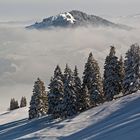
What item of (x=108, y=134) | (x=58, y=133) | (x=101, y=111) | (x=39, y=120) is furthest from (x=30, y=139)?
(x=39, y=120)

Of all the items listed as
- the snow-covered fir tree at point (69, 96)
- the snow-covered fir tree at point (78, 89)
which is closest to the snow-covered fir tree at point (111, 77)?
the snow-covered fir tree at point (78, 89)

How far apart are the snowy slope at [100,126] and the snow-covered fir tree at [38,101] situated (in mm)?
9113

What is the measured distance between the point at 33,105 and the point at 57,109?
1117 centimetres

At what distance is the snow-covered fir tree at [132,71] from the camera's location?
88.1 metres

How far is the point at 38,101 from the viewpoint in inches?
3770

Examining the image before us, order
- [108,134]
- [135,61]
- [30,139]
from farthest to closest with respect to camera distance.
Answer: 1. [135,61]
2. [30,139]
3. [108,134]

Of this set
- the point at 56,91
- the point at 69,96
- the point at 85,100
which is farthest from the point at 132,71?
the point at 56,91

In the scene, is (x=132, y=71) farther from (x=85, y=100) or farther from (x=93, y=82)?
(x=85, y=100)

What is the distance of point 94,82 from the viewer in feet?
291

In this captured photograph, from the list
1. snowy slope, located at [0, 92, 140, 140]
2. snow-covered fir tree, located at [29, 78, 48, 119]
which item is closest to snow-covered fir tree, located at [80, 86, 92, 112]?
snowy slope, located at [0, 92, 140, 140]

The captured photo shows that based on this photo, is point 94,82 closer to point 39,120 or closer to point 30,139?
Result: point 39,120

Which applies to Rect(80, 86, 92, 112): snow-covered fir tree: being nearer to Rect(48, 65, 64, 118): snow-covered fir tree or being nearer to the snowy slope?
Rect(48, 65, 64, 118): snow-covered fir tree

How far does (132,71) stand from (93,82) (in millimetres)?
6576

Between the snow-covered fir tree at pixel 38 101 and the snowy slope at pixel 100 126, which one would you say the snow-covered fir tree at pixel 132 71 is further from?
A: the snow-covered fir tree at pixel 38 101
